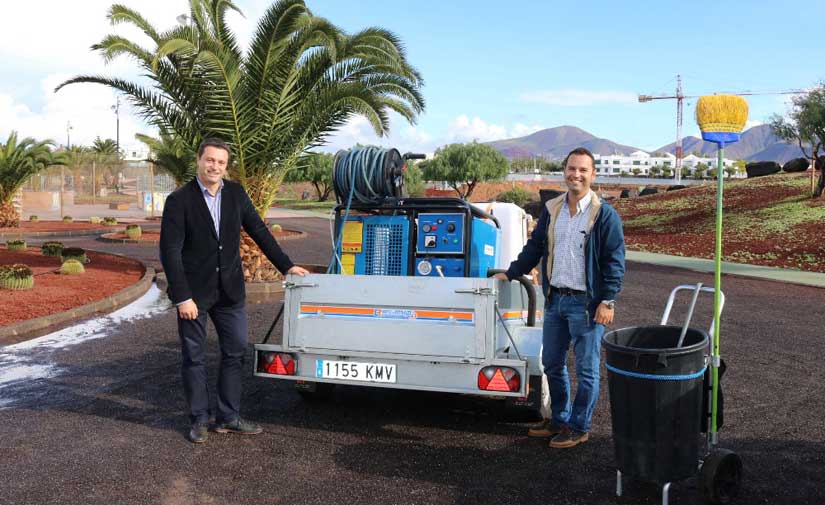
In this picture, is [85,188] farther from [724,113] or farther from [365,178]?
[724,113]

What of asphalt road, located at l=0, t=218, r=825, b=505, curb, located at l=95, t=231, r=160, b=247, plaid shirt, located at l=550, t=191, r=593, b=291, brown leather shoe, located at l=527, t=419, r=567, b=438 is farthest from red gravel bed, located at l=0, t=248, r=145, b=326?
plaid shirt, located at l=550, t=191, r=593, b=291

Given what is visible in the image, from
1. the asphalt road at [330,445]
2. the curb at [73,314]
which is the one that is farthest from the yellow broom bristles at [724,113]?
the curb at [73,314]

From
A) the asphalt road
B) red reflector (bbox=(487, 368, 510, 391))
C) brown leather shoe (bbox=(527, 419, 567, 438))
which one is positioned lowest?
the asphalt road

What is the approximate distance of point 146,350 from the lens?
812cm

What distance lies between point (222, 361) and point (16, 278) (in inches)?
323

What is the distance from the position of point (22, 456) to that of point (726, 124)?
5065 millimetres

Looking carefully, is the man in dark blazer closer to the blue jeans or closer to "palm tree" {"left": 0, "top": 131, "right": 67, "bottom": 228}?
the blue jeans

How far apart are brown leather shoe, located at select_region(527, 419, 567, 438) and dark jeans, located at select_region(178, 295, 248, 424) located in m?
2.19

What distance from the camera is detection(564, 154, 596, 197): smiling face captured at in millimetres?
4945

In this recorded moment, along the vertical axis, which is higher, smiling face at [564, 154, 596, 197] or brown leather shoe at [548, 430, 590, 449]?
smiling face at [564, 154, 596, 197]

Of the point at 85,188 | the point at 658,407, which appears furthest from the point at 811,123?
the point at 85,188

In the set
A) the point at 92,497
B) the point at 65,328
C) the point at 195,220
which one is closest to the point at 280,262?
the point at 195,220

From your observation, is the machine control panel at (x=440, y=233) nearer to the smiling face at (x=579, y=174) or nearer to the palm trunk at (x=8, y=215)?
the smiling face at (x=579, y=174)

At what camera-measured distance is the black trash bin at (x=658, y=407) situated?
12.6 ft
